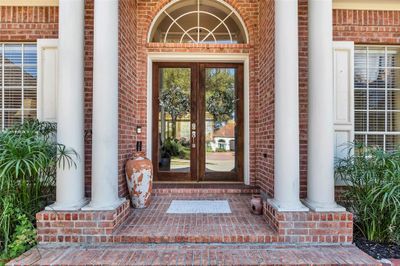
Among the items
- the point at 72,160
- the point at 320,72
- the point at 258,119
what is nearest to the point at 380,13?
the point at 320,72

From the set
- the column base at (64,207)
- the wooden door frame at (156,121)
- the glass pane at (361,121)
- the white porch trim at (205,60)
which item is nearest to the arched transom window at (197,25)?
the white porch trim at (205,60)

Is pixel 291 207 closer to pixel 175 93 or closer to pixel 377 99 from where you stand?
pixel 377 99

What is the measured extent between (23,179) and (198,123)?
296cm

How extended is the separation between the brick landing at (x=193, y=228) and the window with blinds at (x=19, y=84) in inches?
101

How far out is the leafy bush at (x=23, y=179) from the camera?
2.75m

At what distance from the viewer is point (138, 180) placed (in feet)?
12.5

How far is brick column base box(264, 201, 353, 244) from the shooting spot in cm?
297

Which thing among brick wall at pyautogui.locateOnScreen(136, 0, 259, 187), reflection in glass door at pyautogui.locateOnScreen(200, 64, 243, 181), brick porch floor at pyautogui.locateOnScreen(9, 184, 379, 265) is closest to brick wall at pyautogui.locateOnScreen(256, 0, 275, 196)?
brick wall at pyautogui.locateOnScreen(136, 0, 259, 187)

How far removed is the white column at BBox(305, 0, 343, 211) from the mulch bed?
0.51 metres

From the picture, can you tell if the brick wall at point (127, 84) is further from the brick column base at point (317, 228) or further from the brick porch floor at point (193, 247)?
the brick column base at point (317, 228)

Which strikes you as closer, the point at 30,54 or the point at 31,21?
the point at 31,21

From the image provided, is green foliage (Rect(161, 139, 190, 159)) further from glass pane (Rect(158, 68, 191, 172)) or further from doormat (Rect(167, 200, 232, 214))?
doormat (Rect(167, 200, 232, 214))

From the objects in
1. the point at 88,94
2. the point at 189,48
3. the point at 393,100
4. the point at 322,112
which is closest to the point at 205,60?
the point at 189,48

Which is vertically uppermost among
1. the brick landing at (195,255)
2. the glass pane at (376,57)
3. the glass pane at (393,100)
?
the glass pane at (376,57)
